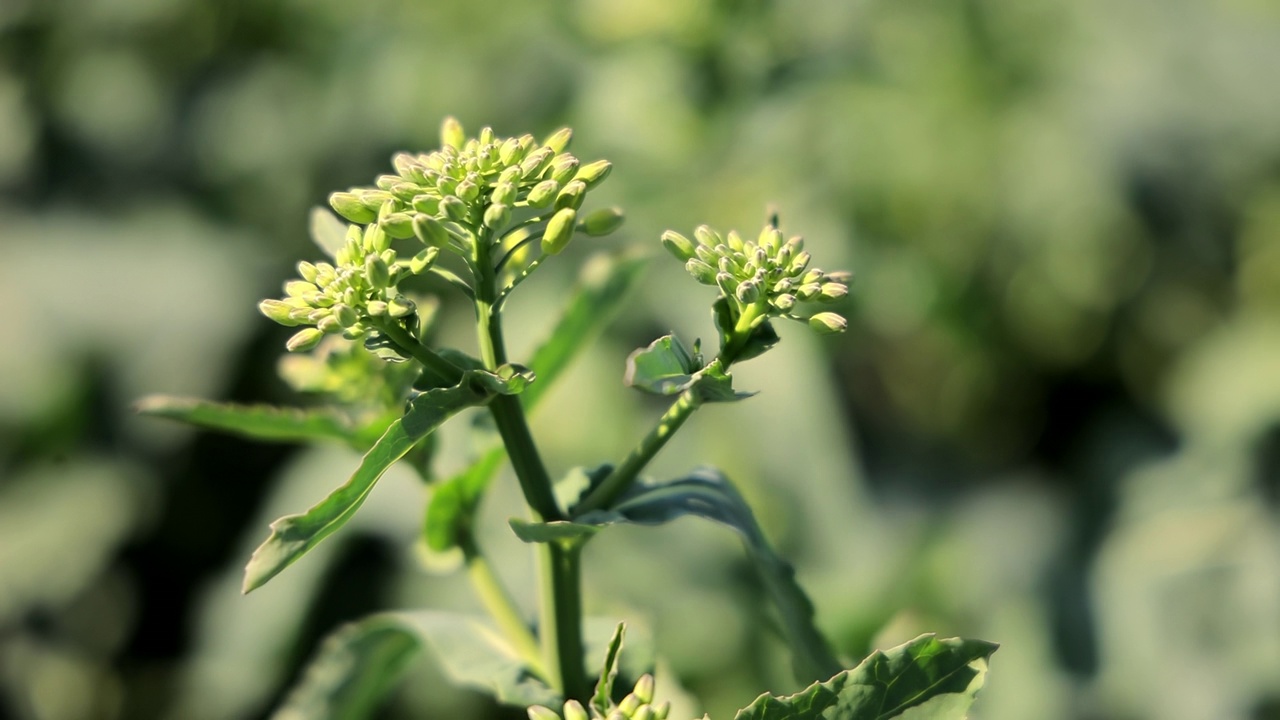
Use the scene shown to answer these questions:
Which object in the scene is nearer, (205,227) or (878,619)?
(878,619)

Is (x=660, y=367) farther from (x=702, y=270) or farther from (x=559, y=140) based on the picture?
(x=559, y=140)

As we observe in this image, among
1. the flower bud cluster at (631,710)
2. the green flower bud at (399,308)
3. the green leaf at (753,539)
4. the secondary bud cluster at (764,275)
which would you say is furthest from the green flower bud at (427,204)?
the flower bud cluster at (631,710)

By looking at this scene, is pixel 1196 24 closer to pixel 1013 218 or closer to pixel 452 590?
pixel 1013 218

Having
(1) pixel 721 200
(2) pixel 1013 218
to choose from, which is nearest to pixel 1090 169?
(2) pixel 1013 218

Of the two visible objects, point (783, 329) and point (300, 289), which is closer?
point (300, 289)

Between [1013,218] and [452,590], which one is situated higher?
[1013,218]

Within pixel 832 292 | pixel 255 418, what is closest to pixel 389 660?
pixel 255 418
